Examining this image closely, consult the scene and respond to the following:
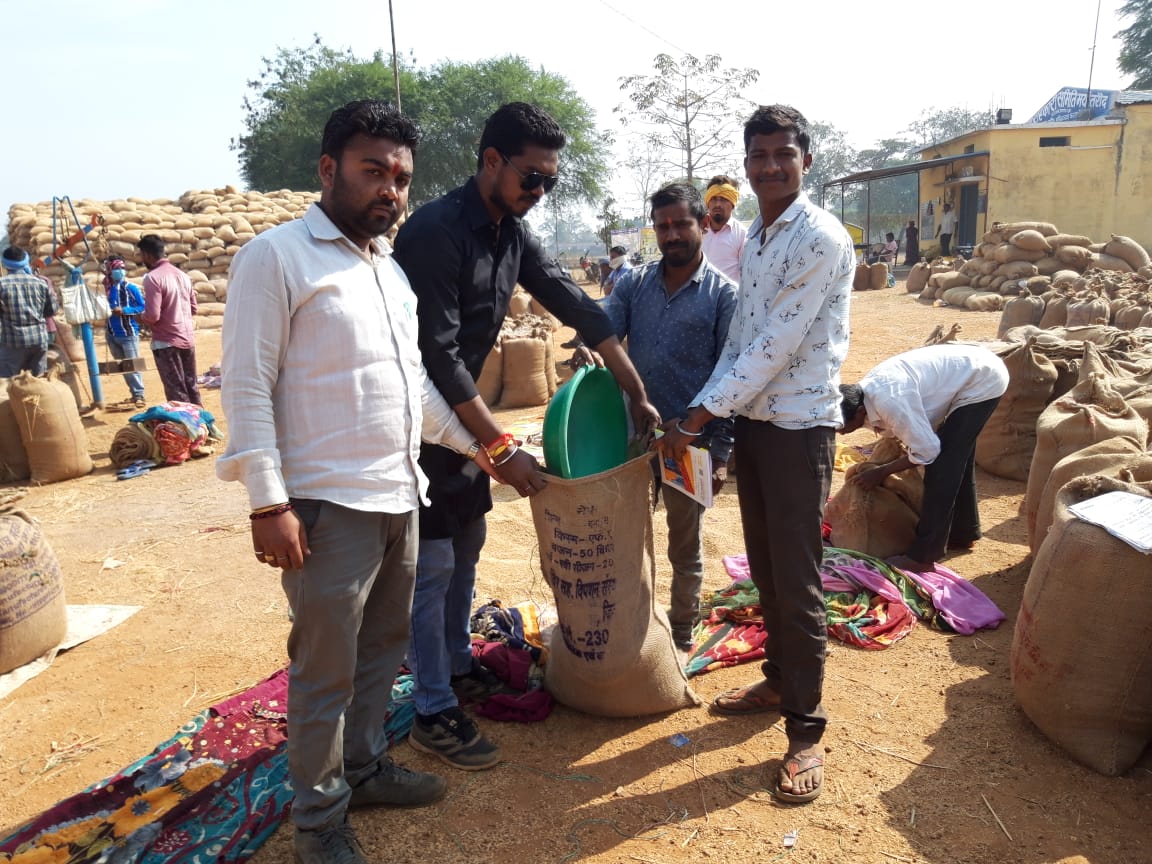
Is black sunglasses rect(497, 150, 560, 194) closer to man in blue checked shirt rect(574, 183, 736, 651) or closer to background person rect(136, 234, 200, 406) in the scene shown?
man in blue checked shirt rect(574, 183, 736, 651)

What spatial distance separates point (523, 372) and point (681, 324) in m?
5.45

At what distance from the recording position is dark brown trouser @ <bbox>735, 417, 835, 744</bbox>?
248 cm

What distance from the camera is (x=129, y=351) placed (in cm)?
960

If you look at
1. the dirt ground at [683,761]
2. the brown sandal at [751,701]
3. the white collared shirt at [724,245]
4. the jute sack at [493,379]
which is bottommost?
the dirt ground at [683,761]

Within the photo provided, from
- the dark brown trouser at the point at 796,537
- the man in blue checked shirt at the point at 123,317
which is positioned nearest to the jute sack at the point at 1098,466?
the dark brown trouser at the point at 796,537

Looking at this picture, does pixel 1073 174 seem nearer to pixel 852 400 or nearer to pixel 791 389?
pixel 852 400

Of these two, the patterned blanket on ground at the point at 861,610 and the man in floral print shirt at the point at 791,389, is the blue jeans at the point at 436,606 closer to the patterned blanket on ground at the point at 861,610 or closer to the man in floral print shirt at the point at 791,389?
the man in floral print shirt at the point at 791,389

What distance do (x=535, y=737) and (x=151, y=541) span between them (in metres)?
3.51

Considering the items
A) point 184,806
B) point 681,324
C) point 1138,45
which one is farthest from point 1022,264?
point 1138,45

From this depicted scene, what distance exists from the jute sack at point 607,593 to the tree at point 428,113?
30441mm

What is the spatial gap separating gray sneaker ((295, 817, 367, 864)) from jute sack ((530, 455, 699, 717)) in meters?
0.94

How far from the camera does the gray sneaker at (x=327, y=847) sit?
2117 mm

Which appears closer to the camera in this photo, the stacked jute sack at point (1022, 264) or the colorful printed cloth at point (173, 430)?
the colorful printed cloth at point (173, 430)

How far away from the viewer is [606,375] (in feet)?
9.26
